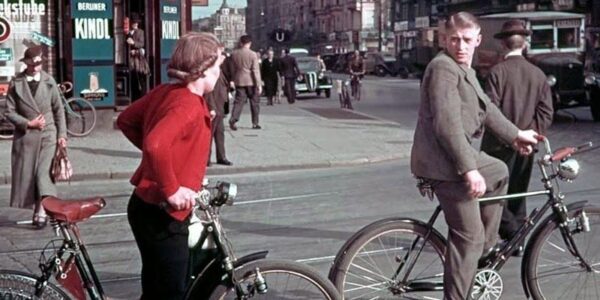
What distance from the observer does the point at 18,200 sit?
29.9ft

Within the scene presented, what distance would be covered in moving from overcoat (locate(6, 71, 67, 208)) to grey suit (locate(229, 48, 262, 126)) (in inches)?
362

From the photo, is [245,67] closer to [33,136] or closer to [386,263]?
[33,136]

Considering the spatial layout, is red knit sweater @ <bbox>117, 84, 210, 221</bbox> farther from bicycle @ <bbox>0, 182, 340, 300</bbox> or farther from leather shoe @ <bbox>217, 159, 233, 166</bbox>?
leather shoe @ <bbox>217, 159, 233, 166</bbox>

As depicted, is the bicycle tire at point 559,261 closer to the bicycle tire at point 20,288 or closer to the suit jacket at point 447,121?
the suit jacket at point 447,121

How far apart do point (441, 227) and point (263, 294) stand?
294cm

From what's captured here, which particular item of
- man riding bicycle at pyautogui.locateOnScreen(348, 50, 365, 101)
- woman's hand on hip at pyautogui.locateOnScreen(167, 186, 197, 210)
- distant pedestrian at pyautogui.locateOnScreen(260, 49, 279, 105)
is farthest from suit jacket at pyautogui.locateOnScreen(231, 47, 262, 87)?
woman's hand on hip at pyautogui.locateOnScreen(167, 186, 197, 210)

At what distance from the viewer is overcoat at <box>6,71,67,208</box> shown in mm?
9039

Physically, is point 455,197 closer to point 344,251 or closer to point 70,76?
point 344,251

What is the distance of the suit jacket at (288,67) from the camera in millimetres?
31328

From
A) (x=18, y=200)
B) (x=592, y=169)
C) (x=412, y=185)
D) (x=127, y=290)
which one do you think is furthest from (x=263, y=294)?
(x=592, y=169)

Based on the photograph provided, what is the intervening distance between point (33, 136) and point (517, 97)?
4396 mm

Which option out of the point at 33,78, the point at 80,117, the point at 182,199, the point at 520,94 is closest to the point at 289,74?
the point at 80,117

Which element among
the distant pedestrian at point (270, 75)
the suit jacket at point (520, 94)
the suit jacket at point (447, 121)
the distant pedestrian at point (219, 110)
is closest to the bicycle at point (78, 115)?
the distant pedestrian at point (219, 110)

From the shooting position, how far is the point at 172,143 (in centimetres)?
414
